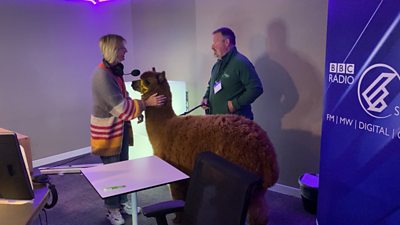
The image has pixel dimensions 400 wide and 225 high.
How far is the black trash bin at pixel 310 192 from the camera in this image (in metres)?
2.99

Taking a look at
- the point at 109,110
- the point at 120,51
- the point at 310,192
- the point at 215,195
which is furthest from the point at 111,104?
the point at 310,192

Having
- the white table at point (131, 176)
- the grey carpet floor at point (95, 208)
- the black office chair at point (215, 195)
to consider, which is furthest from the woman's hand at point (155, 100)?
the black office chair at point (215, 195)

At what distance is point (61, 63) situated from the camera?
4.59 metres

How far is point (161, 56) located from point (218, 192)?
3.52 m

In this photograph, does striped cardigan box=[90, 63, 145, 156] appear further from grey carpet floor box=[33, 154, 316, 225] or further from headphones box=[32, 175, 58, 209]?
headphones box=[32, 175, 58, 209]

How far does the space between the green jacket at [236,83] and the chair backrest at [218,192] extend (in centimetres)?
150

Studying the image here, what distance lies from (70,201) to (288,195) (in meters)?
2.15

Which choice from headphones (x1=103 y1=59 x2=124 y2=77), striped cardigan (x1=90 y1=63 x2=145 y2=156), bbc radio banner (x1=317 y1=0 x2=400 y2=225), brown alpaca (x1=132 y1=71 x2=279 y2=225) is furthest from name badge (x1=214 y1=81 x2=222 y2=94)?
bbc radio banner (x1=317 y1=0 x2=400 y2=225)

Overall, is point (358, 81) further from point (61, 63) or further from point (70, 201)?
point (61, 63)

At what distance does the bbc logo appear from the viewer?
6.77 feet

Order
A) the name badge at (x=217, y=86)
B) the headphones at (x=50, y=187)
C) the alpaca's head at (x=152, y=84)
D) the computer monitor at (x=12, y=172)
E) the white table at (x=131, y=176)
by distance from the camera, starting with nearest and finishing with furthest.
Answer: the computer monitor at (x=12, y=172)
the white table at (x=131, y=176)
the headphones at (x=50, y=187)
the alpaca's head at (x=152, y=84)
the name badge at (x=217, y=86)

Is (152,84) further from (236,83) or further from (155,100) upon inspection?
(236,83)

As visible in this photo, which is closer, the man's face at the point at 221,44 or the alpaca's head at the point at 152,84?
the alpaca's head at the point at 152,84

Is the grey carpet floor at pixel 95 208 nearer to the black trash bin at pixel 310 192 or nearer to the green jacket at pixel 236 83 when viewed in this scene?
the black trash bin at pixel 310 192
